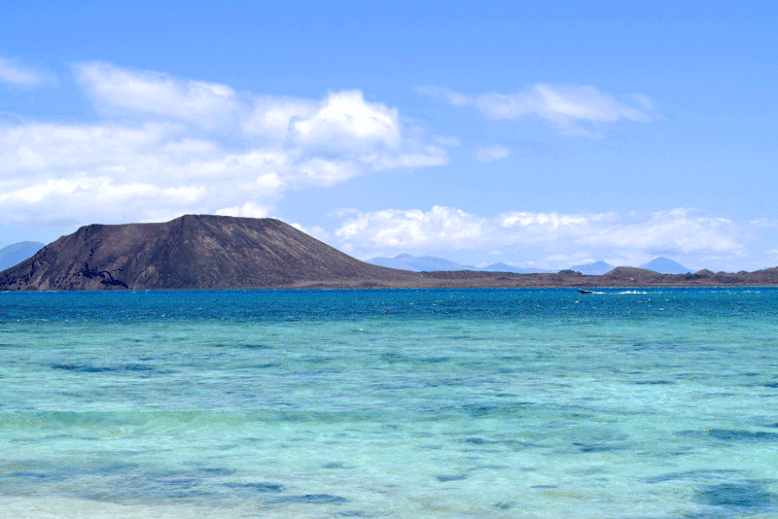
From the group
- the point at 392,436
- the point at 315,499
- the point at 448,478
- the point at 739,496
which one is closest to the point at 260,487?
the point at 315,499

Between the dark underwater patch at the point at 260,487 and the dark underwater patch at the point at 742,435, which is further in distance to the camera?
the dark underwater patch at the point at 742,435

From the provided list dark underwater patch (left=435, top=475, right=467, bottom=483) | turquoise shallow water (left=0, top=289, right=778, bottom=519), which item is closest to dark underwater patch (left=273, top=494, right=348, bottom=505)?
turquoise shallow water (left=0, top=289, right=778, bottom=519)

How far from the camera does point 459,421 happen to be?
17.3m

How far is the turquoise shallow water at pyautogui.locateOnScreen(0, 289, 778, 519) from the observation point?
1084 cm

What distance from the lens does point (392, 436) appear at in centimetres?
1575

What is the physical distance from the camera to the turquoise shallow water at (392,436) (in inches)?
427

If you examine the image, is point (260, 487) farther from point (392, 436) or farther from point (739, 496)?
point (739, 496)

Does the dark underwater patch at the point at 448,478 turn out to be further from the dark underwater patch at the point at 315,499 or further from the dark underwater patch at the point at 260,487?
the dark underwater patch at the point at 260,487

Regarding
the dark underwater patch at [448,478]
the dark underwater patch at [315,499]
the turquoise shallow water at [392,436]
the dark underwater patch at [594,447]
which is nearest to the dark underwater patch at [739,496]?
the turquoise shallow water at [392,436]

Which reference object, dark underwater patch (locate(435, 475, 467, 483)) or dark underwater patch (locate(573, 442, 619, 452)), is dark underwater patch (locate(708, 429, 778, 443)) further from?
dark underwater patch (locate(435, 475, 467, 483))

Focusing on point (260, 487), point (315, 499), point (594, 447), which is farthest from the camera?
point (594, 447)

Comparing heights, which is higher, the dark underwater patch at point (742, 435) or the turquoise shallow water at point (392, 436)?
the dark underwater patch at point (742, 435)

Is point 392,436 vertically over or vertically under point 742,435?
under

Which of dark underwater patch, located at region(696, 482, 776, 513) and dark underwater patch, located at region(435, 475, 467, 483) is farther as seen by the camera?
dark underwater patch, located at region(435, 475, 467, 483)
